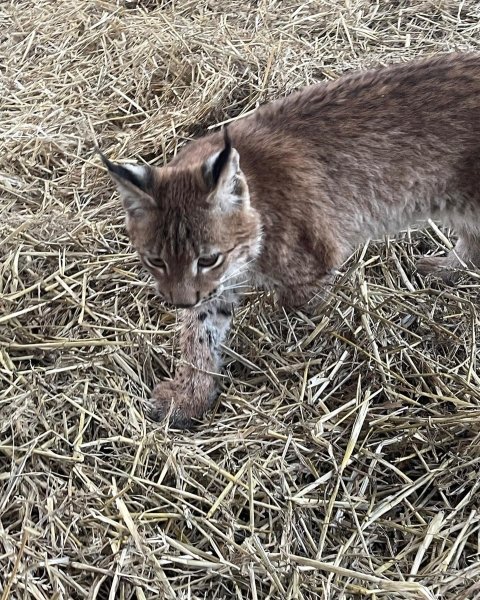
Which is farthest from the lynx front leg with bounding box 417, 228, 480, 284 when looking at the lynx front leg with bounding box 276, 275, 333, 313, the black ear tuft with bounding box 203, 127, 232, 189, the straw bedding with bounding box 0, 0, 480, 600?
the black ear tuft with bounding box 203, 127, 232, 189

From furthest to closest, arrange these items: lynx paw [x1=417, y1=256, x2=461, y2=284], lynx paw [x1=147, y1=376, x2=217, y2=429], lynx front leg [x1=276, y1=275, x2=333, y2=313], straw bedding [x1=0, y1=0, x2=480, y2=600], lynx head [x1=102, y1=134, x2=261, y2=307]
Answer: lynx paw [x1=417, y1=256, x2=461, y2=284], lynx front leg [x1=276, y1=275, x2=333, y2=313], lynx paw [x1=147, y1=376, x2=217, y2=429], lynx head [x1=102, y1=134, x2=261, y2=307], straw bedding [x1=0, y1=0, x2=480, y2=600]

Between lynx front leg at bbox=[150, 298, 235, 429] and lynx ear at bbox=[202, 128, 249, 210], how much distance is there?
2.17ft

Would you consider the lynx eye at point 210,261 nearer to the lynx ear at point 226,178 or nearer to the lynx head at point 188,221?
the lynx head at point 188,221

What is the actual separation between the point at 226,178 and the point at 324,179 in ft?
2.63

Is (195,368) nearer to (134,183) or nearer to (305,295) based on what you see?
(305,295)

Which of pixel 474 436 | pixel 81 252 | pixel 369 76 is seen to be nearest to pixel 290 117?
pixel 369 76

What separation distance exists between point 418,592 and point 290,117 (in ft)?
8.04

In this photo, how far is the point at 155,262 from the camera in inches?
135

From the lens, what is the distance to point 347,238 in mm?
3986

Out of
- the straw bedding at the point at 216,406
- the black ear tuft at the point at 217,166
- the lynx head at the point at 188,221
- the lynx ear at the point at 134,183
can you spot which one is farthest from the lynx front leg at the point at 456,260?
the lynx ear at the point at 134,183

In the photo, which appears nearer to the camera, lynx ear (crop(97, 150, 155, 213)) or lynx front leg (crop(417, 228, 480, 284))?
lynx ear (crop(97, 150, 155, 213))

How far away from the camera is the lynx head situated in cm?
323

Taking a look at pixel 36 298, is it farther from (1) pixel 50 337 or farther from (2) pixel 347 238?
(2) pixel 347 238

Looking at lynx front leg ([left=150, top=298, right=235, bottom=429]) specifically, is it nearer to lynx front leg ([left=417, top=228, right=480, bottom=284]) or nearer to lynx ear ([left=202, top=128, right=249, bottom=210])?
lynx ear ([left=202, top=128, right=249, bottom=210])
